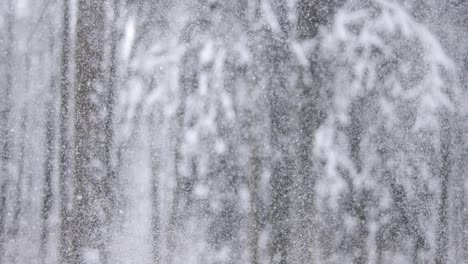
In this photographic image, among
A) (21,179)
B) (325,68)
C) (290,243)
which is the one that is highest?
(325,68)

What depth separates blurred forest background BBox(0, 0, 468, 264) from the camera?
1.03 m

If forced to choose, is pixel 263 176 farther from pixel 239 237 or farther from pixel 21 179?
pixel 21 179

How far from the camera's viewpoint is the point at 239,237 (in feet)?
3.42

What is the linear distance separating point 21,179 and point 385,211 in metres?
0.73

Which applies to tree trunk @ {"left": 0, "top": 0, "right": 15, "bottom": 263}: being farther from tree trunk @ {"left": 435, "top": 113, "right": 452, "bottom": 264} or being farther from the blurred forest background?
tree trunk @ {"left": 435, "top": 113, "right": 452, "bottom": 264}

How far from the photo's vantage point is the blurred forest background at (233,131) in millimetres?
1025

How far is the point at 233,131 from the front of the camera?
1040 mm

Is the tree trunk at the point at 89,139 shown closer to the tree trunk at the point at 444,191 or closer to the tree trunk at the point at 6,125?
the tree trunk at the point at 6,125

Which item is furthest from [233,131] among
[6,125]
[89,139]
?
[6,125]

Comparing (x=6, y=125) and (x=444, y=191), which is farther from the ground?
(x=6, y=125)

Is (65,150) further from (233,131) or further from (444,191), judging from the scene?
(444,191)

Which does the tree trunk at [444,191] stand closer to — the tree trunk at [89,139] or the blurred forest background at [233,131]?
the blurred forest background at [233,131]

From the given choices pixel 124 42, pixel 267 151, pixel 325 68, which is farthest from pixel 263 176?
pixel 124 42

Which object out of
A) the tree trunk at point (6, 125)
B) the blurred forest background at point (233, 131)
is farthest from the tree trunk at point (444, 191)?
the tree trunk at point (6, 125)
